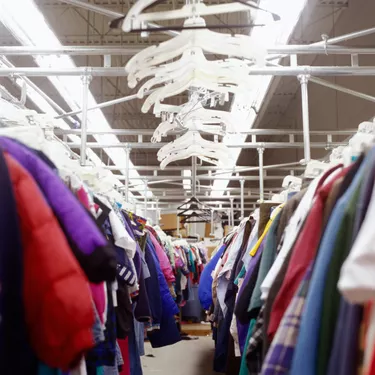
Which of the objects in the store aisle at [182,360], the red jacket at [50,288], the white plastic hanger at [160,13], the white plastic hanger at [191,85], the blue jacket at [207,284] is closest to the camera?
the red jacket at [50,288]

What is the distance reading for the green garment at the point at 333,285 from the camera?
125cm

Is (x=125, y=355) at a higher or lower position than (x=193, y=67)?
lower

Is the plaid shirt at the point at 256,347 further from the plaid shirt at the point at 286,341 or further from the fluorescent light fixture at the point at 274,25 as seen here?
the fluorescent light fixture at the point at 274,25

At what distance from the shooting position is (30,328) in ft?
4.03

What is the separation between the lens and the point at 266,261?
1.96 m

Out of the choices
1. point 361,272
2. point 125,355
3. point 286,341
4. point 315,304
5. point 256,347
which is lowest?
point 125,355

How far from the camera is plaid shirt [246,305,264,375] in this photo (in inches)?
67.9

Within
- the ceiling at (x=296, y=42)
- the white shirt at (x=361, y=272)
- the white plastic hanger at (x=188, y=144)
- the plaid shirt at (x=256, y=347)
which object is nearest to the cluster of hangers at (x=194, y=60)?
the white plastic hanger at (x=188, y=144)

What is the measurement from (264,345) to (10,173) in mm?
982


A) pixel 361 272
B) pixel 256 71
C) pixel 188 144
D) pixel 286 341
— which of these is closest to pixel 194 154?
pixel 188 144

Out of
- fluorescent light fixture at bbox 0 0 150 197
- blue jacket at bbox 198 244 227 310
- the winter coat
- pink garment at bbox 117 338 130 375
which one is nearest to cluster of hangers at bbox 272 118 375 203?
the winter coat

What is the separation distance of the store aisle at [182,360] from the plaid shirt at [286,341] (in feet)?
14.4

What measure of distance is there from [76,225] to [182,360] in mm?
5385

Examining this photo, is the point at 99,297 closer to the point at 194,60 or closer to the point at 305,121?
the point at 194,60
